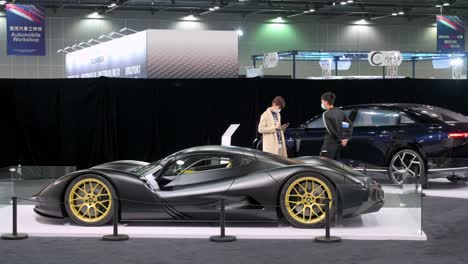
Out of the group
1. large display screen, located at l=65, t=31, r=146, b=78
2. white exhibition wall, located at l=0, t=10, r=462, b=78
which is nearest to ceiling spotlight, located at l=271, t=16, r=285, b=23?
white exhibition wall, located at l=0, t=10, r=462, b=78

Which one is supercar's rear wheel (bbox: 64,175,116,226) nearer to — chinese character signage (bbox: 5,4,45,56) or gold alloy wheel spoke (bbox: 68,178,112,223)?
gold alloy wheel spoke (bbox: 68,178,112,223)

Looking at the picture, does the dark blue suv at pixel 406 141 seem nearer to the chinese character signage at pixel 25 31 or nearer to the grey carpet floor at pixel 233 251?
the grey carpet floor at pixel 233 251

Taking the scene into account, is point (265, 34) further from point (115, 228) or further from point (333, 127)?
point (115, 228)

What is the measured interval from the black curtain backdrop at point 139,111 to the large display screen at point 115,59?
3.66ft

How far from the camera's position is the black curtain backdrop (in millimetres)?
14578

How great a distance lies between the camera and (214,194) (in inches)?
Answer: 314

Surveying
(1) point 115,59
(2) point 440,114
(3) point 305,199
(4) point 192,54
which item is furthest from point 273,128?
(1) point 115,59

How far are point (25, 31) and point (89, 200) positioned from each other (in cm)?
1659

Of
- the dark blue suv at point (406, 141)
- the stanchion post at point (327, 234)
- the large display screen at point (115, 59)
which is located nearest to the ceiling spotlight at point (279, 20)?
the large display screen at point (115, 59)

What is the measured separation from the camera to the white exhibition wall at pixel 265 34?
32469 mm

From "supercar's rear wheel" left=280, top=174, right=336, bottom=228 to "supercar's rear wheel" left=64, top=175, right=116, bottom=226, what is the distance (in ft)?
6.59

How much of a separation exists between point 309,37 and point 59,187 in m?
28.9

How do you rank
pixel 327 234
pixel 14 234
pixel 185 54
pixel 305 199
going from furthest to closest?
pixel 185 54 < pixel 305 199 < pixel 14 234 < pixel 327 234

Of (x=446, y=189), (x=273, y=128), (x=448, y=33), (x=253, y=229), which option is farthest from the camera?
(x=448, y=33)
